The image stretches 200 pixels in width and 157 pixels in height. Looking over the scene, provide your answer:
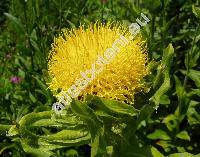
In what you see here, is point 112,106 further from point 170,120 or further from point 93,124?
point 170,120

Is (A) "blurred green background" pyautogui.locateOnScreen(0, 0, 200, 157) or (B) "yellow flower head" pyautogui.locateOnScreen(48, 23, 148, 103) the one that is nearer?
(B) "yellow flower head" pyautogui.locateOnScreen(48, 23, 148, 103)

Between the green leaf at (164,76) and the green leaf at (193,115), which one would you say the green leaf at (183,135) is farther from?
the green leaf at (164,76)

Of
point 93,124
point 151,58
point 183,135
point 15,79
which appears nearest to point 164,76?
point 93,124

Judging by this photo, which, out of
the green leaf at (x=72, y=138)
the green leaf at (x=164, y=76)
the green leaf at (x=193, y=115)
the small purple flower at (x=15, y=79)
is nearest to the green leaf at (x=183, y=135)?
the green leaf at (x=193, y=115)

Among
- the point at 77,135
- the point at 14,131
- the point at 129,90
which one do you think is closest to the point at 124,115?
the point at 129,90

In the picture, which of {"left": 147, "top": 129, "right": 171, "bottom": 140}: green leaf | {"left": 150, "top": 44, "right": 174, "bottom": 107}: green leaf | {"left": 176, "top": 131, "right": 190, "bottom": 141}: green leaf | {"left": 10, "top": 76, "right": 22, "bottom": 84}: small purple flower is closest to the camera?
{"left": 150, "top": 44, "right": 174, "bottom": 107}: green leaf

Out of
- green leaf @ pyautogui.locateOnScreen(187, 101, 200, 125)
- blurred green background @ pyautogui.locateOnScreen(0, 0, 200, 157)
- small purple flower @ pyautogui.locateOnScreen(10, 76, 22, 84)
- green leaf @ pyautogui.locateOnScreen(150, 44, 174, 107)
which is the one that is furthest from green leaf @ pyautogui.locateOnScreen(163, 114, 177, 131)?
small purple flower @ pyautogui.locateOnScreen(10, 76, 22, 84)

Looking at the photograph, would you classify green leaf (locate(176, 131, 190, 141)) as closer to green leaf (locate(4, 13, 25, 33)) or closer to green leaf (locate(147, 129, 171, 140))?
green leaf (locate(147, 129, 171, 140))
